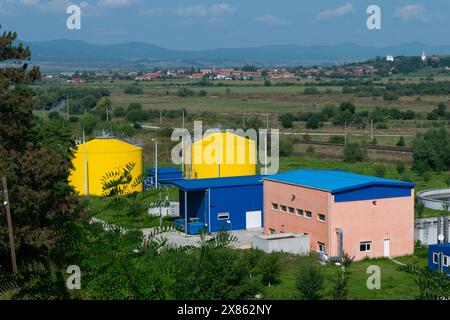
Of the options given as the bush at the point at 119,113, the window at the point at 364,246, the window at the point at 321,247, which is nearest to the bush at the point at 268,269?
the window at the point at 321,247

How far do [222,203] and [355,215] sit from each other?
5622mm

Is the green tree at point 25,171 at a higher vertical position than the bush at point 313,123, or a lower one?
higher

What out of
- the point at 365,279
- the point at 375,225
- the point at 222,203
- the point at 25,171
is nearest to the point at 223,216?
the point at 222,203

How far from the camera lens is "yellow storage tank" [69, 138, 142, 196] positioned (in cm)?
3238

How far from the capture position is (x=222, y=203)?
25.0m

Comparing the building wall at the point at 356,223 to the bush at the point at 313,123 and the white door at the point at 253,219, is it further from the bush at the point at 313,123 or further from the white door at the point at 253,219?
the bush at the point at 313,123

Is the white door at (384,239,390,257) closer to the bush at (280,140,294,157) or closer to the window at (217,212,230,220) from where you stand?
the window at (217,212,230,220)

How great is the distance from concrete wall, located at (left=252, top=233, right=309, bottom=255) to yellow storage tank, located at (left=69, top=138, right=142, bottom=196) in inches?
492

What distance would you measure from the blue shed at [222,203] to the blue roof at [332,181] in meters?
1.88

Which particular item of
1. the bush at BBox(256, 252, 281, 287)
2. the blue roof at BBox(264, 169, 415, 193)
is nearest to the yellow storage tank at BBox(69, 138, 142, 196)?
the blue roof at BBox(264, 169, 415, 193)

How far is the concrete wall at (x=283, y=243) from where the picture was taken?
20.5 m

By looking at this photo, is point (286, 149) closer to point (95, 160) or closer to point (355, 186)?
point (95, 160)

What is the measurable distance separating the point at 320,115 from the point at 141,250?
66.2 metres
